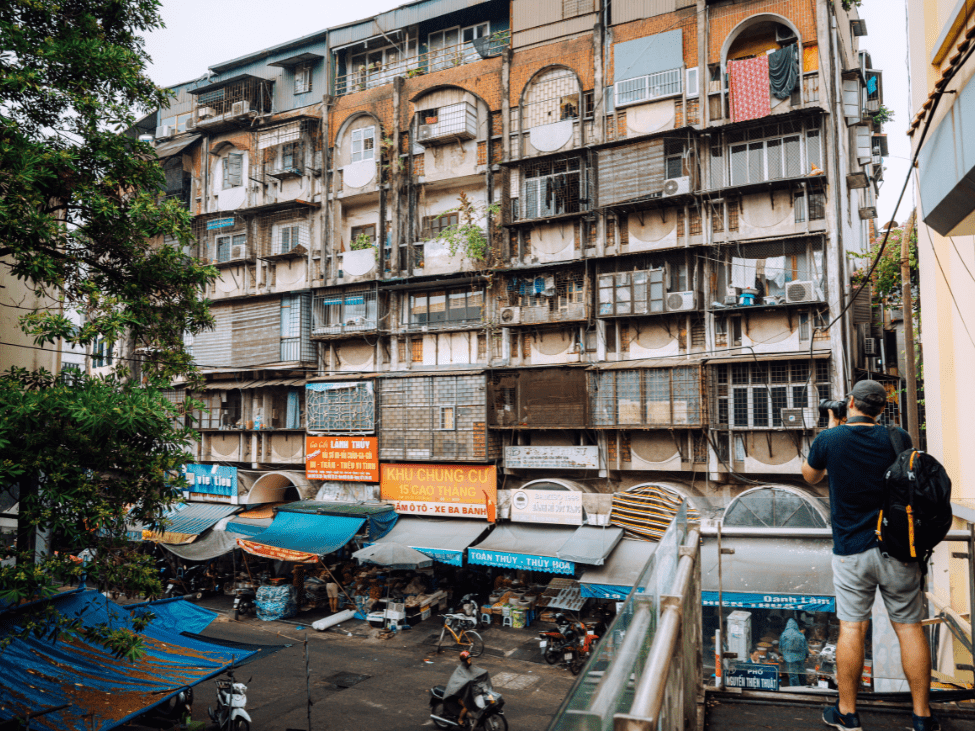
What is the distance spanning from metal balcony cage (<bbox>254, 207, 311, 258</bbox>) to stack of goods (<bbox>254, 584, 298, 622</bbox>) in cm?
1177

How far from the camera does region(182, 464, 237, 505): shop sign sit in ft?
83.0

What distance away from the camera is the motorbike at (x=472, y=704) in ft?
38.0

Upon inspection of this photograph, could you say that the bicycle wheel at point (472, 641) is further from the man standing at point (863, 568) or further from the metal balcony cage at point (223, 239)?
the metal balcony cage at point (223, 239)

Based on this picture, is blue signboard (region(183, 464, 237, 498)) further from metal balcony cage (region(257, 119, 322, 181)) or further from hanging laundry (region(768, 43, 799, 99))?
hanging laundry (region(768, 43, 799, 99))

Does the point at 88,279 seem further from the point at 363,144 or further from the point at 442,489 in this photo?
the point at 363,144

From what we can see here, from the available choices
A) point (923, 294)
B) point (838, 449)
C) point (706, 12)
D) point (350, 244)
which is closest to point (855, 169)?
point (706, 12)

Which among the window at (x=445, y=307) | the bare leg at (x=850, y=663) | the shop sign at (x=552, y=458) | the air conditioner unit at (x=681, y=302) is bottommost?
the bare leg at (x=850, y=663)

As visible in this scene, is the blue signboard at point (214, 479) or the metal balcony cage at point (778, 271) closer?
the metal balcony cage at point (778, 271)

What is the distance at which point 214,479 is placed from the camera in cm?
2588

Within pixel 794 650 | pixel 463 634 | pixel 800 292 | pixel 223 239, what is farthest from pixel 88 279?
pixel 223 239

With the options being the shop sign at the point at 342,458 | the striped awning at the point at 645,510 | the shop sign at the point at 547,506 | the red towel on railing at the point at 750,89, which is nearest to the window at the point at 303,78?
the shop sign at the point at 342,458

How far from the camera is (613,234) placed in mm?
19984

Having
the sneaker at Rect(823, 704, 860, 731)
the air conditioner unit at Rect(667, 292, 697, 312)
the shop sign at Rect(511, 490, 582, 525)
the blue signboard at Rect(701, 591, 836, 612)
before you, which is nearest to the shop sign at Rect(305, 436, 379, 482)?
the shop sign at Rect(511, 490, 582, 525)

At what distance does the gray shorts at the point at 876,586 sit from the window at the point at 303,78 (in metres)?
27.2
